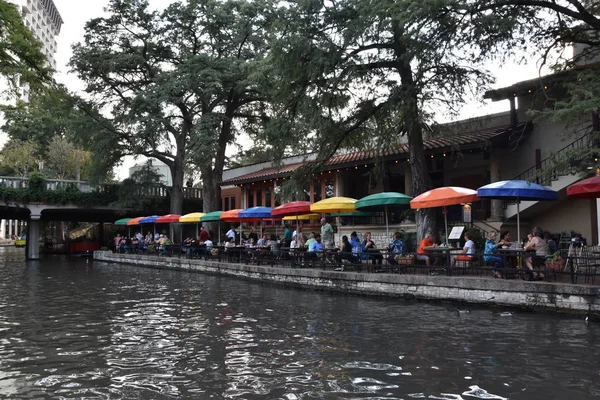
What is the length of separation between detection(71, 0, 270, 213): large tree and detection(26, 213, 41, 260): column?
8.61 meters

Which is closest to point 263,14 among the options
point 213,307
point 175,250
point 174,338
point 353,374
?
point 175,250

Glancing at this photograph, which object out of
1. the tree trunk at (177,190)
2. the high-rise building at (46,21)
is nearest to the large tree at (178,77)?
the tree trunk at (177,190)

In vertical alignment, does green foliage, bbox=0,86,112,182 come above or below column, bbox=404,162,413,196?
above

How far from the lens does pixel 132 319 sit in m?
11.2

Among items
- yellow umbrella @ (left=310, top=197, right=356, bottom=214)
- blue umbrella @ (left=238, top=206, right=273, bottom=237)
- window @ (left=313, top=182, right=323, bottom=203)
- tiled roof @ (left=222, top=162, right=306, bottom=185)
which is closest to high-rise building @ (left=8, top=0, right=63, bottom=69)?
tiled roof @ (left=222, top=162, right=306, bottom=185)

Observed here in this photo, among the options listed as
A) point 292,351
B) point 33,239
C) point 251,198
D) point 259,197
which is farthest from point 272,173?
point 292,351

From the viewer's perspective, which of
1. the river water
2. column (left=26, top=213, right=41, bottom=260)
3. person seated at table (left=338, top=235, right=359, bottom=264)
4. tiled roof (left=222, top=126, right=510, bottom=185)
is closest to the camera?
the river water

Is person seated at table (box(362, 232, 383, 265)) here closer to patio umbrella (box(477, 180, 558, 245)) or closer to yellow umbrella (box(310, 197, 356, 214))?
yellow umbrella (box(310, 197, 356, 214))

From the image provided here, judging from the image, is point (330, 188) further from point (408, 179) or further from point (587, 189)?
point (587, 189)

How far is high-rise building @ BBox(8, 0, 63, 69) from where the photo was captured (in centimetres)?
9531

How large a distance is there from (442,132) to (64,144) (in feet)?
132

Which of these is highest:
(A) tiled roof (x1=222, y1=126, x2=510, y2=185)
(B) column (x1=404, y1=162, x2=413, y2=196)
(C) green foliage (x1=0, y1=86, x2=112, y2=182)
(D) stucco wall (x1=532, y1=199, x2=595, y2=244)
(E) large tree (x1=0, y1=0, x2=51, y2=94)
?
(C) green foliage (x1=0, y1=86, x2=112, y2=182)

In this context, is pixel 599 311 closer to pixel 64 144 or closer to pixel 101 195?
pixel 101 195

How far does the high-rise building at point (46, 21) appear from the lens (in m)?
95.3
